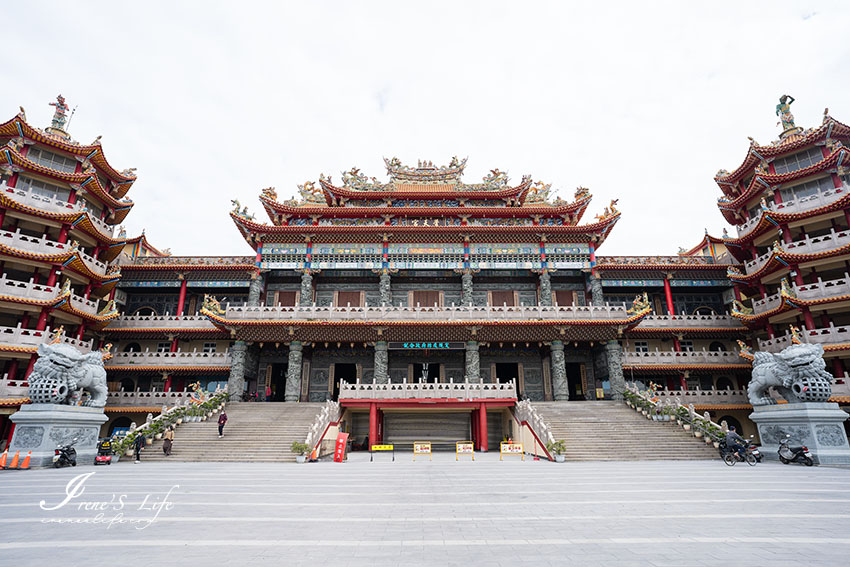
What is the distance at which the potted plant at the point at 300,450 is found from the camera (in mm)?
15781

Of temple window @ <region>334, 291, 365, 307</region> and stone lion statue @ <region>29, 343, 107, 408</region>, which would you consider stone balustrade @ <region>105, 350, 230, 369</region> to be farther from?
stone lion statue @ <region>29, 343, 107, 408</region>

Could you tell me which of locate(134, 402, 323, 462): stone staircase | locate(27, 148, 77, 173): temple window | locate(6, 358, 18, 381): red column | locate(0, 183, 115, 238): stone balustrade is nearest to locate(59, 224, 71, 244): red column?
locate(0, 183, 115, 238): stone balustrade

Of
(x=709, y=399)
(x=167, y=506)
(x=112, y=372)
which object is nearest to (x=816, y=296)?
(x=709, y=399)

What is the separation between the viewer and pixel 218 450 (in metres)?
16.8

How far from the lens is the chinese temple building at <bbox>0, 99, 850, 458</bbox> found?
22516 mm

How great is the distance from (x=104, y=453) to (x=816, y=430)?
25.1m

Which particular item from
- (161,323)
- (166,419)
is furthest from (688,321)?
(161,323)

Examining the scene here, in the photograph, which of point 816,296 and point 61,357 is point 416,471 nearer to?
point 61,357

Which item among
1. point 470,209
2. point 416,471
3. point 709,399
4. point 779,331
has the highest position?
point 470,209

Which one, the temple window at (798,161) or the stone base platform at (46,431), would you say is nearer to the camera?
the stone base platform at (46,431)

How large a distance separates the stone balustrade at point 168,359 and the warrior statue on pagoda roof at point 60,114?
47.5 ft

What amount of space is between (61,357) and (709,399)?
100 feet

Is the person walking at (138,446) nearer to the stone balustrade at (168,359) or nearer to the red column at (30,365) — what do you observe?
the stone balustrade at (168,359)

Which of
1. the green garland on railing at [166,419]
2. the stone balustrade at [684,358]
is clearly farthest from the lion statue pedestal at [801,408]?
the green garland on railing at [166,419]
